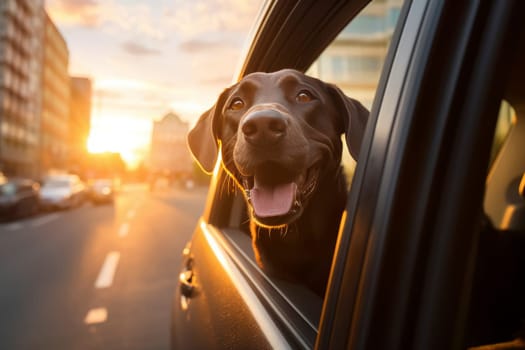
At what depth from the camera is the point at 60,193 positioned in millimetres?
21156

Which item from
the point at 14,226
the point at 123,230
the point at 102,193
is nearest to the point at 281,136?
the point at 123,230

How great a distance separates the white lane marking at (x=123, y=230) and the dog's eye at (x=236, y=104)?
10.9 metres

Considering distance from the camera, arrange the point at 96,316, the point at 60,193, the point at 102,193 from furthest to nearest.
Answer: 1. the point at 102,193
2. the point at 60,193
3. the point at 96,316

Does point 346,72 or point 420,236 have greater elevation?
point 346,72

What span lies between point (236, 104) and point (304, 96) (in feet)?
0.96

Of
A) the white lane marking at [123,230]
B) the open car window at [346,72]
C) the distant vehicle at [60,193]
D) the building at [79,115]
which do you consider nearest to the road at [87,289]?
the white lane marking at [123,230]

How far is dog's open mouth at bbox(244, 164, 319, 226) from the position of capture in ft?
4.54

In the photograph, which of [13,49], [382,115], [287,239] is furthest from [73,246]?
[13,49]

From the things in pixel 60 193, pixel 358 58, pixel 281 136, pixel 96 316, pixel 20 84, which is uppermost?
pixel 20 84

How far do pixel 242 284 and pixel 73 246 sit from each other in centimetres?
938

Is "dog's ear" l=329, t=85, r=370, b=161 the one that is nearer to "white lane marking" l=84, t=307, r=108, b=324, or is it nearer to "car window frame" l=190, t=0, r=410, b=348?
"car window frame" l=190, t=0, r=410, b=348

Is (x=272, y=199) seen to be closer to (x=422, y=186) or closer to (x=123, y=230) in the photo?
(x=422, y=186)

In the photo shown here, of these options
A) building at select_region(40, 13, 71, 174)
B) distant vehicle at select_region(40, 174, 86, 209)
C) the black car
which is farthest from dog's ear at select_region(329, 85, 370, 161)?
building at select_region(40, 13, 71, 174)

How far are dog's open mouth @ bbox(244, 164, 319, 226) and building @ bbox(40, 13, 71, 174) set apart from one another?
79.1m
